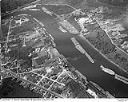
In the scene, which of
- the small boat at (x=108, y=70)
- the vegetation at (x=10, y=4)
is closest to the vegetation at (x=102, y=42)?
the small boat at (x=108, y=70)

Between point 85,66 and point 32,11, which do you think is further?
point 32,11

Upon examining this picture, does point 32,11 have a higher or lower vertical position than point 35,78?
higher

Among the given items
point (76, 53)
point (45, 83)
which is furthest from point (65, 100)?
point (76, 53)

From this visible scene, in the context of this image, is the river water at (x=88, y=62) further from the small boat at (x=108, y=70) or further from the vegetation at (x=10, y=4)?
the vegetation at (x=10, y=4)

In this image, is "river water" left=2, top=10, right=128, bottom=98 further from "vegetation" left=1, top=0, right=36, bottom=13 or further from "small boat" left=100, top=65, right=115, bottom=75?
"vegetation" left=1, top=0, right=36, bottom=13

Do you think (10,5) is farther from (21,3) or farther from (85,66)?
(85,66)

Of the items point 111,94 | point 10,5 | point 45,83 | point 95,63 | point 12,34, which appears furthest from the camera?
point 10,5

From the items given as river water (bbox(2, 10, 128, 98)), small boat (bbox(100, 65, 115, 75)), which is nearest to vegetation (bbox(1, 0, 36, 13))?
river water (bbox(2, 10, 128, 98))

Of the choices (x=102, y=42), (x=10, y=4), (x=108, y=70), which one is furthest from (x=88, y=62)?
(x=10, y=4)
